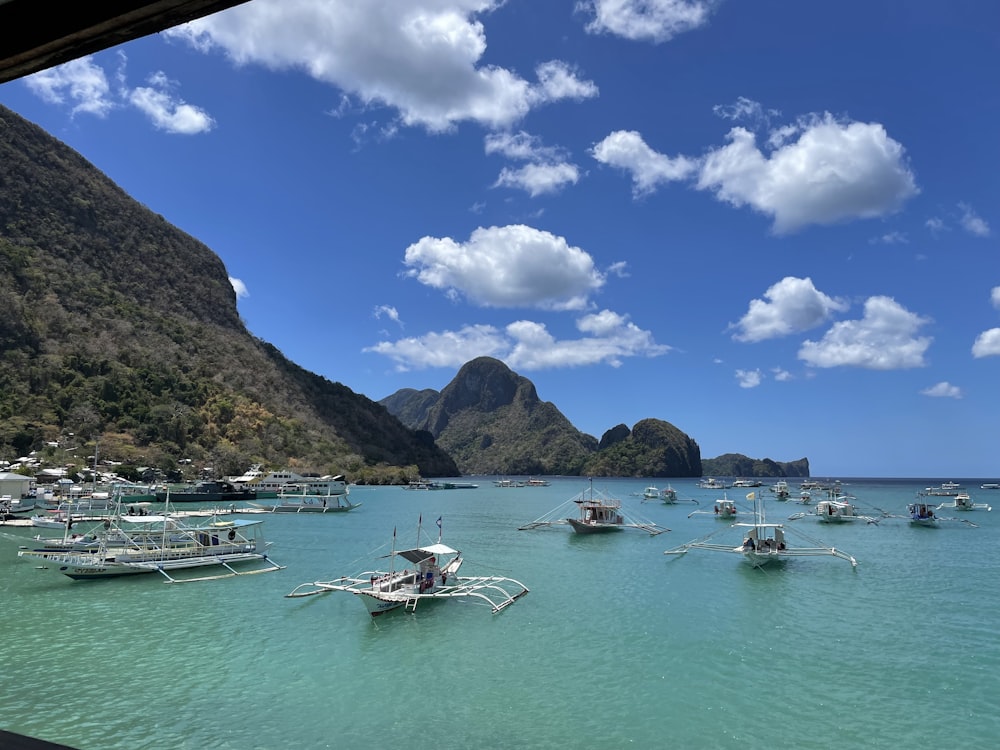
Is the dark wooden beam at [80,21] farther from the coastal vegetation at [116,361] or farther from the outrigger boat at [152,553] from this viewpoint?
the coastal vegetation at [116,361]

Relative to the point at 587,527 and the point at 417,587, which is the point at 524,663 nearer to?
the point at 417,587

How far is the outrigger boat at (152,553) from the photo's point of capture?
119 ft

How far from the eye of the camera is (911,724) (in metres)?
17.8

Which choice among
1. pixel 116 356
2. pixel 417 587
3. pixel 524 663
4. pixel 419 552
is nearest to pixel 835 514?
pixel 419 552

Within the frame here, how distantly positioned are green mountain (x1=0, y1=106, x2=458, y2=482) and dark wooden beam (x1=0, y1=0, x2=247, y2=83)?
121421 mm

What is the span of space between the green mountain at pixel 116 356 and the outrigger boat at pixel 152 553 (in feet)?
252

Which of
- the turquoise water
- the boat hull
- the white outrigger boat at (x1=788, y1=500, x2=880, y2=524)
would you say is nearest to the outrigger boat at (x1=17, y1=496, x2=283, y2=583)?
the turquoise water

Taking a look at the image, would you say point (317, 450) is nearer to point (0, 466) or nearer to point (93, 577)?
point (0, 466)

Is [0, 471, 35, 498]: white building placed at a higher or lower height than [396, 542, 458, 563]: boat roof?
lower

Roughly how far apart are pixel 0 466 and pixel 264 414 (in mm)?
70404

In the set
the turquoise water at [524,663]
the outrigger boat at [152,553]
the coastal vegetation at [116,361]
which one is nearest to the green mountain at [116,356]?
the coastal vegetation at [116,361]

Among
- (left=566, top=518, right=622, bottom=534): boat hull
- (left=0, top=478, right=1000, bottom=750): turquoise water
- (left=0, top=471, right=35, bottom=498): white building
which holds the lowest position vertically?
(left=566, top=518, right=622, bottom=534): boat hull

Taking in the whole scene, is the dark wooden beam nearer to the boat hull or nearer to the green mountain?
the boat hull

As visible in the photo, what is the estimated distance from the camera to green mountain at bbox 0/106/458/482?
11850cm
